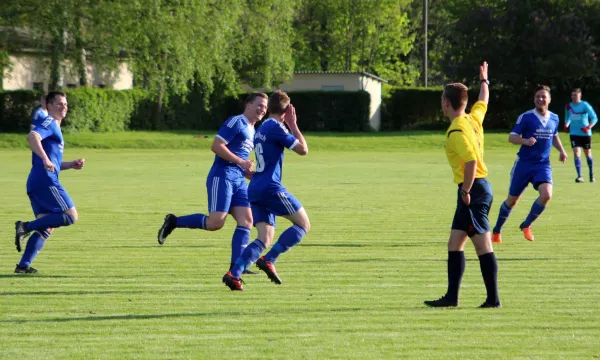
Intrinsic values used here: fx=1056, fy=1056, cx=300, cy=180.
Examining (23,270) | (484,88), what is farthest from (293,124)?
(23,270)

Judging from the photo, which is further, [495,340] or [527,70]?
[527,70]

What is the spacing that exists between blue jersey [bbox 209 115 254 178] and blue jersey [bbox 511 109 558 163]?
4.93 metres

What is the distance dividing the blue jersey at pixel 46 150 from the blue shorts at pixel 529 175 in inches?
239

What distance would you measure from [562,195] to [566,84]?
36.4m

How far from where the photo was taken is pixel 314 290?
365 inches

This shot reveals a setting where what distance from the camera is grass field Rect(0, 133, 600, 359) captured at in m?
6.91

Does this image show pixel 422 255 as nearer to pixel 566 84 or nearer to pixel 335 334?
pixel 335 334

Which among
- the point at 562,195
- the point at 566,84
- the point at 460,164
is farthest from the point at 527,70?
the point at 460,164

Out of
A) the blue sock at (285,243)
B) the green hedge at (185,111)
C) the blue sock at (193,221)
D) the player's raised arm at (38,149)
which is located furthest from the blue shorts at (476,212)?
the green hedge at (185,111)

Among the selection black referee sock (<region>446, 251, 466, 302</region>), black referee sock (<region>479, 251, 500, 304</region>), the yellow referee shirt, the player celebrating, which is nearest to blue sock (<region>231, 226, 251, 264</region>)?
black referee sock (<region>446, 251, 466, 302</region>)

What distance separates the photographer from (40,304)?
8484 millimetres

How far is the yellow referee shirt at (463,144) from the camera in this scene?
8.02 m

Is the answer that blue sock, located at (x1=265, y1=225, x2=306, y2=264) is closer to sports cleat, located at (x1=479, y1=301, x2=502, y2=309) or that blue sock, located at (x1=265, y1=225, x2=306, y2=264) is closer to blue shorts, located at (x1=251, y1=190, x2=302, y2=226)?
blue shorts, located at (x1=251, y1=190, x2=302, y2=226)

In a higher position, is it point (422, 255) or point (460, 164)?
point (460, 164)
